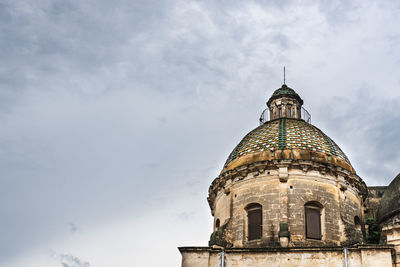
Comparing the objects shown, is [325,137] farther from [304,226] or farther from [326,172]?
[304,226]

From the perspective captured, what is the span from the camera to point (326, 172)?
2652cm

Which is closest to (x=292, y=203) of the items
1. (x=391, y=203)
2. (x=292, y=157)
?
(x=292, y=157)

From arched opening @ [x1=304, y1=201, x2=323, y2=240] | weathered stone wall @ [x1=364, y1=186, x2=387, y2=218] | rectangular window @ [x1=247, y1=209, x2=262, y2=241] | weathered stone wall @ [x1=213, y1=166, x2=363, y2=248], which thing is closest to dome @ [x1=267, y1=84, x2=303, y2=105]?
weathered stone wall @ [x1=364, y1=186, x2=387, y2=218]

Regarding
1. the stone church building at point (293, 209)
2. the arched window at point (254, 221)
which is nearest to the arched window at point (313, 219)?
the stone church building at point (293, 209)

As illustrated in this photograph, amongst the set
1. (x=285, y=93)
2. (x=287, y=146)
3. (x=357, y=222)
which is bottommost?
(x=357, y=222)

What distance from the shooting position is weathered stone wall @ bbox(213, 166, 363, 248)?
977 inches

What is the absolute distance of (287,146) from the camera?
1086 inches

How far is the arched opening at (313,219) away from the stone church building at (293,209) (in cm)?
3

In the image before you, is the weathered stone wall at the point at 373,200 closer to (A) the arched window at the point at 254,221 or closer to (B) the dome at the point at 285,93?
(B) the dome at the point at 285,93

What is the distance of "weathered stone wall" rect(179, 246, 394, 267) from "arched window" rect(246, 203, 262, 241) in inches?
85.0

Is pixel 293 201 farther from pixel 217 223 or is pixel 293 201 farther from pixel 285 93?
pixel 285 93

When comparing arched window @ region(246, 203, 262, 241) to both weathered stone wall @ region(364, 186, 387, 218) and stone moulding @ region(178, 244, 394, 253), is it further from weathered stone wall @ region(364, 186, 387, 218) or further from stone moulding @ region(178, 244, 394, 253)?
weathered stone wall @ region(364, 186, 387, 218)

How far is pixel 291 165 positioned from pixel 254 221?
10.0ft

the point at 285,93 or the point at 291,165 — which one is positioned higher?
the point at 285,93
